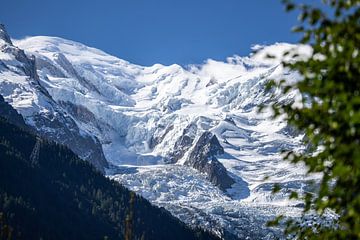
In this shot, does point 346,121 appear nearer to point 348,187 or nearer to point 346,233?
point 348,187

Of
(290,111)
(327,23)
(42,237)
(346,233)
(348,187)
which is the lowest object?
(346,233)

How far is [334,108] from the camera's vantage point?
10.5m

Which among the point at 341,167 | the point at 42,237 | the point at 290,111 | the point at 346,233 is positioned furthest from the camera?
the point at 42,237

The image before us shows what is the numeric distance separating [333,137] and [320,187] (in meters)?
0.97

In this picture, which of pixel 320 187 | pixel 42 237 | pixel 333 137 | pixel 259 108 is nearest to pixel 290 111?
pixel 259 108

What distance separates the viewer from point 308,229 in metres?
13.5

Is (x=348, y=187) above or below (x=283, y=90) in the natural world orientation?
below

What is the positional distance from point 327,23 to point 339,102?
53.7 inches

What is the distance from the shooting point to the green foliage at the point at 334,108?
999cm

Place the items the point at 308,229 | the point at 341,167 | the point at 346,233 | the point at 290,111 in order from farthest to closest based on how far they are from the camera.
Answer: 1. the point at 308,229
2. the point at 290,111
3. the point at 346,233
4. the point at 341,167

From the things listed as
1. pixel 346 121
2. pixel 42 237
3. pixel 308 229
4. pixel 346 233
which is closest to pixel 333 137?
pixel 346 121

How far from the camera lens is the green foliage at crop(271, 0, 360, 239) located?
9992 millimetres

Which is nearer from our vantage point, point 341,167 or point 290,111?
point 341,167

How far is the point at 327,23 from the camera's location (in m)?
10.9
